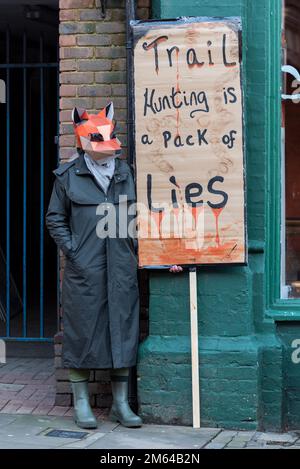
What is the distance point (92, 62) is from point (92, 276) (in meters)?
1.62

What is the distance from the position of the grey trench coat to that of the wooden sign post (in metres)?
0.22

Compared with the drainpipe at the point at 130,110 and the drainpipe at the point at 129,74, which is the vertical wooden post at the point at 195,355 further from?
the drainpipe at the point at 129,74

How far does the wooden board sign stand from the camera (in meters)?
5.51

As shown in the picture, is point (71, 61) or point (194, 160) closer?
point (194, 160)

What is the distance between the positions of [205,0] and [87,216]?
1709mm

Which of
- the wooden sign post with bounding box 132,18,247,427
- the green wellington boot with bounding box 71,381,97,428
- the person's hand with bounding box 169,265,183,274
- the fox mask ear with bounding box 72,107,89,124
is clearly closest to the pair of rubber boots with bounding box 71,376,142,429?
the green wellington boot with bounding box 71,381,97,428

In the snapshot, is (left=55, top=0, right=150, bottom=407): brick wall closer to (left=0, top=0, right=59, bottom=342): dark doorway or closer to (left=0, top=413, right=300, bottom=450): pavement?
(left=0, top=413, right=300, bottom=450): pavement

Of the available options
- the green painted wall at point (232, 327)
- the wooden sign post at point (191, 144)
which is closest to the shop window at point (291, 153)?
the green painted wall at point (232, 327)

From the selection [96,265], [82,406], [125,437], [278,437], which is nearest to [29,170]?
[96,265]

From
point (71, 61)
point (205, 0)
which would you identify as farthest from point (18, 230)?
point (205, 0)

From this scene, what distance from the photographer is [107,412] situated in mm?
5883

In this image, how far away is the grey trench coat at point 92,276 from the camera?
5.45 meters

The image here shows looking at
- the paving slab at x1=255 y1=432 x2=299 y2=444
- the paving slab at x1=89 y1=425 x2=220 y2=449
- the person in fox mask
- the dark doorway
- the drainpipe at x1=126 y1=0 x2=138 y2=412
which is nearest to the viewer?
the paving slab at x1=89 y1=425 x2=220 y2=449

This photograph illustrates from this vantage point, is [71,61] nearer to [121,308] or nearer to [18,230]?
[121,308]
